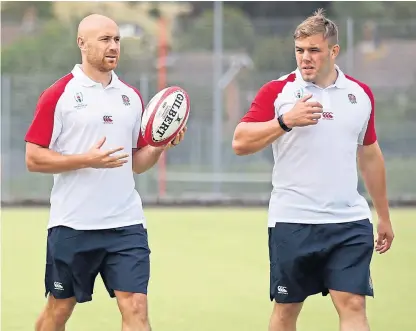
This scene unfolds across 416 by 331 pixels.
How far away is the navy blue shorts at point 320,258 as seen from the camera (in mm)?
6020

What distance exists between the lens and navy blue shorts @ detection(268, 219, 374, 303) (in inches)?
237

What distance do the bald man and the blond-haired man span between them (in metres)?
0.62

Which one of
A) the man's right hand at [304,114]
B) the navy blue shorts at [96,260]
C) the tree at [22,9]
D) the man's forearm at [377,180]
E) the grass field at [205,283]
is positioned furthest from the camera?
the tree at [22,9]

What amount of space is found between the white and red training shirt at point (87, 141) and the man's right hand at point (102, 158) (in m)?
0.18

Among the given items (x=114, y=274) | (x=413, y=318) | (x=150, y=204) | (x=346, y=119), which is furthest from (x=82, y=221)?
(x=150, y=204)

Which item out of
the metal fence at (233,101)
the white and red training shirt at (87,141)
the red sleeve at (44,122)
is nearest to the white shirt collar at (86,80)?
the white and red training shirt at (87,141)

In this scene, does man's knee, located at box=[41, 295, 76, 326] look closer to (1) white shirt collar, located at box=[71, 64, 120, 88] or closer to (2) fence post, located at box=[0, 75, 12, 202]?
(1) white shirt collar, located at box=[71, 64, 120, 88]

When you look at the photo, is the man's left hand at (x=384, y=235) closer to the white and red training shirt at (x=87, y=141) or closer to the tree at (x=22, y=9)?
the white and red training shirt at (x=87, y=141)

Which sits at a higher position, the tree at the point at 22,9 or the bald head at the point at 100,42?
the tree at the point at 22,9

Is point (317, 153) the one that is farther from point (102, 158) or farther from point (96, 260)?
point (96, 260)

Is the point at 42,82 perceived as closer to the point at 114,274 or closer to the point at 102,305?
the point at 102,305

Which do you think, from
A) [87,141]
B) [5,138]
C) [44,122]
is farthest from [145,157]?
[5,138]

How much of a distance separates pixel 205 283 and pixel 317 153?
421 cm

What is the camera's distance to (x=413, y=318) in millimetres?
8305
